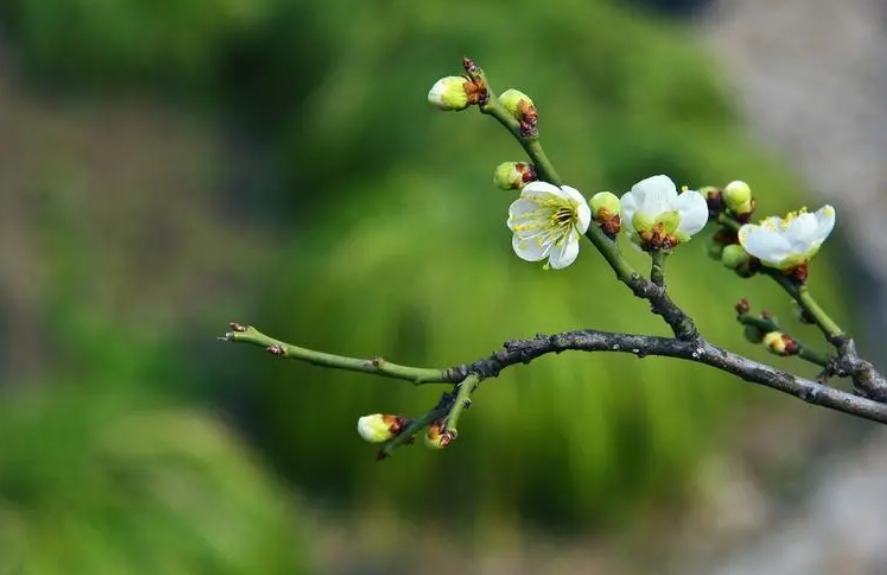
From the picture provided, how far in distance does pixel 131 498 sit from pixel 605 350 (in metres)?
1.67

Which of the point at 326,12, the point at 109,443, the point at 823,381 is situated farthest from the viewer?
the point at 326,12

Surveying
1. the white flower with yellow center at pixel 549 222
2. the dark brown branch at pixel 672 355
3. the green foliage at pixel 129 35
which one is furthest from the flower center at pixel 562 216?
the green foliage at pixel 129 35

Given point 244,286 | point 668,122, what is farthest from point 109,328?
point 668,122

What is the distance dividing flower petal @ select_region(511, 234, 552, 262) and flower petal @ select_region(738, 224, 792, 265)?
4.2 inches

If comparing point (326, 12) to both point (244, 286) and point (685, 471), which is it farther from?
point (685, 471)

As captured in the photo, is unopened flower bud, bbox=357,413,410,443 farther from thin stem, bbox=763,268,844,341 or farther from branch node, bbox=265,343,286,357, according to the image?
thin stem, bbox=763,268,844,341

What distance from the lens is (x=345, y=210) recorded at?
9.30 ft

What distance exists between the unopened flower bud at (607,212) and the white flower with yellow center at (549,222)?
0.01 m

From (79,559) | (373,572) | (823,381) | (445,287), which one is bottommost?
(823,381)

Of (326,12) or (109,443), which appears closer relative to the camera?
(109,443)

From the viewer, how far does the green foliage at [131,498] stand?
1844 mm

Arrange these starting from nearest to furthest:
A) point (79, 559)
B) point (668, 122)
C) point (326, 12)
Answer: point (79, 559), point (668, 122), point (326, 12)

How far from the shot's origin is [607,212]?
1.73ft

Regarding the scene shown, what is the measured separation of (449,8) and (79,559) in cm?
234
